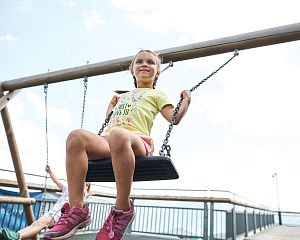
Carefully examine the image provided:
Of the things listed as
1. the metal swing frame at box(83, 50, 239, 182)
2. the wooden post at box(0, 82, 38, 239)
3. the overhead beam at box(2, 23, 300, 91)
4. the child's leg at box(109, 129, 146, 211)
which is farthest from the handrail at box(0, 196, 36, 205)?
the child's leg at box(109, 129, 146, 211)

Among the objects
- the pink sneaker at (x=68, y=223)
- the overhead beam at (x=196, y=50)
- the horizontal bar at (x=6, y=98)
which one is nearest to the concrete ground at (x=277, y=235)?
the overhead beam at (x=196, y=50)

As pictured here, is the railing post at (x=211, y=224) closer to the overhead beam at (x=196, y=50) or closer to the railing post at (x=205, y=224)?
the railing post at (x=205, y=224)

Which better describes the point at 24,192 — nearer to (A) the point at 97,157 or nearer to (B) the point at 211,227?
(A) the point at 97,157

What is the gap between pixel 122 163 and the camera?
1.47 metres

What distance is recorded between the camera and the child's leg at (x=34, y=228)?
3390 mm

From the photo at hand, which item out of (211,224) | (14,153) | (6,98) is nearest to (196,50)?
Answer: (6,98)

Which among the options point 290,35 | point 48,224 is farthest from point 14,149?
point 290,35

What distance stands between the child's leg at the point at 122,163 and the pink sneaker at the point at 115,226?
0.03m

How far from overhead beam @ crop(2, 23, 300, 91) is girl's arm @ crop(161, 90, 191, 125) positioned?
61 centimetres

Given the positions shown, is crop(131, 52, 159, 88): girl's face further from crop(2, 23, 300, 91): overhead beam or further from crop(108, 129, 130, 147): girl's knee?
crop(108, 129, 130, 147): girl's knee

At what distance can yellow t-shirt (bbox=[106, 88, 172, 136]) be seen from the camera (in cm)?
188

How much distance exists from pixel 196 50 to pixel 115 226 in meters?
1.55

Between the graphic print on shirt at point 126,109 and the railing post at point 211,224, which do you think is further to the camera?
the railing post at point 211,224

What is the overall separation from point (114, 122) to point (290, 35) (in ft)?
4.63
